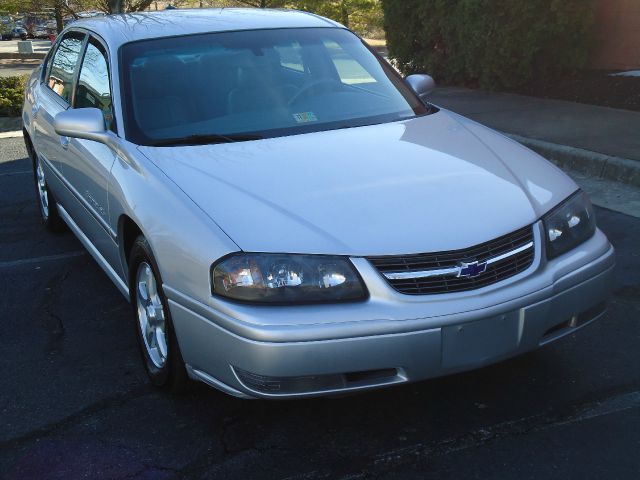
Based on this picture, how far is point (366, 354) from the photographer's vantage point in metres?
2.79

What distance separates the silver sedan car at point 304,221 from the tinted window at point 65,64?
63 cm

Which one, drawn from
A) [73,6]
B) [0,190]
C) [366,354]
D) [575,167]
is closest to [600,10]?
[575,167]

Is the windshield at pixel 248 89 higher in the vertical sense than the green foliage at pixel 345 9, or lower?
higher

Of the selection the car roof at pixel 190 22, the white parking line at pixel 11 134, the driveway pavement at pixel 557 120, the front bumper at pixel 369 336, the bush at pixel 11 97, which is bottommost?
the white parking line at pixel 11 134

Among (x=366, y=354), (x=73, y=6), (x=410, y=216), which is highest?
(x=410, y=216)

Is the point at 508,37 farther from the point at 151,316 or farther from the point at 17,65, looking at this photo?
the point at 17,65

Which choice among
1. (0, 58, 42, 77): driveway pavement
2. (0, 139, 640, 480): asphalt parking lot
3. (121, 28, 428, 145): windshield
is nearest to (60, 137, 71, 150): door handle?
(121, 28, 428, 145): windshield

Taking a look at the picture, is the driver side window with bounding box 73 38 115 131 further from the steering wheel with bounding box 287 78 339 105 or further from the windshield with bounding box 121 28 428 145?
the steering wheel with bounding box 287 78 339 105

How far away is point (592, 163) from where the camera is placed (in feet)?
22.8

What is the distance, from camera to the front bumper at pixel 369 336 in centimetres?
277

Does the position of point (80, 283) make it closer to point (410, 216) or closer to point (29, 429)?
point (29, 429)

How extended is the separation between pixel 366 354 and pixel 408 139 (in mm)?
1364

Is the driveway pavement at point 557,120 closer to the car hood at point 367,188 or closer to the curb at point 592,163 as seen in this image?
the curb at point 592,163

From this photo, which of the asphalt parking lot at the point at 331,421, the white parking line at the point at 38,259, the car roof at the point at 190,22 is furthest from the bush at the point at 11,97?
the asphalt parking lot at the point at 331,421
